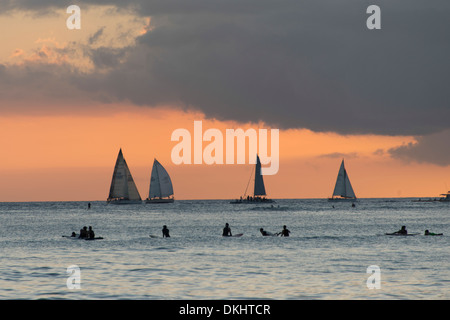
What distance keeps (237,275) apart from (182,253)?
17.0 meters

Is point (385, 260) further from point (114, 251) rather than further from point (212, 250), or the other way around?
point (114, 251)

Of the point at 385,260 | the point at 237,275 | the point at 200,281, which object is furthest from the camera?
the point at 385,260

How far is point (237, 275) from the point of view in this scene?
1602 inches

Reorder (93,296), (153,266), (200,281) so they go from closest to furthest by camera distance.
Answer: (93,296)
(200,281)
(153,266)

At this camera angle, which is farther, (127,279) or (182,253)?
(182,253)

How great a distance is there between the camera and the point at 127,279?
3900cm

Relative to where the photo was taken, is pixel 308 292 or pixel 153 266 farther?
pixel 153 266

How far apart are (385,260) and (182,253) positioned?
1744 centimetres
